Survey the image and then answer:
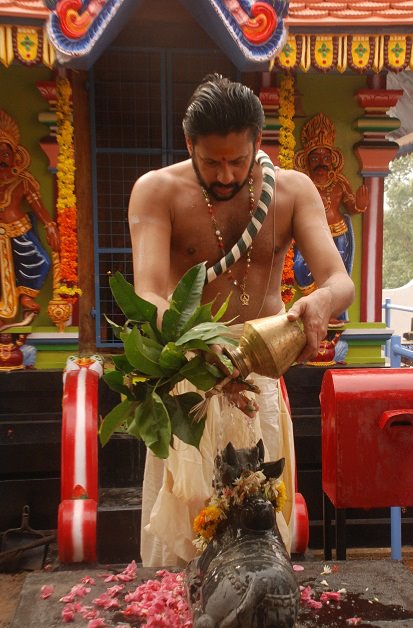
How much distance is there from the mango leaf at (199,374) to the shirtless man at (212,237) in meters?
0.40

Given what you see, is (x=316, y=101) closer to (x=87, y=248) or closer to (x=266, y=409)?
(x=87, y=248)

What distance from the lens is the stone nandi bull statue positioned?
5.05 ft

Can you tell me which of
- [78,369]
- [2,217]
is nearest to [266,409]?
[78,369]

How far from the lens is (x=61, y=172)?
456cm

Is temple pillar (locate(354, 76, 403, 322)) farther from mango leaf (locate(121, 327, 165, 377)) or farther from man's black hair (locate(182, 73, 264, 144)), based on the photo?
mango leaf (locate(121, 327, 165, 377))

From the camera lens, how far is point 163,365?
63.0 inches

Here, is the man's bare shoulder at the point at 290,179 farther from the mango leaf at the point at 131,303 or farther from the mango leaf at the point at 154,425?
the mango leaf at the point at 154,425

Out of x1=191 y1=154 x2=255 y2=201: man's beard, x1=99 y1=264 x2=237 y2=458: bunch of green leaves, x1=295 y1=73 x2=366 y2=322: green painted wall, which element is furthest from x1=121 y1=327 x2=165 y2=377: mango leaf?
x1=295 y1=73 x2=366 y2=322: green painted wall

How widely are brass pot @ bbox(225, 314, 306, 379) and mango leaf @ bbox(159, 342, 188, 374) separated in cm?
12

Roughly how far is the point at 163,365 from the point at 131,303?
190 millimetres

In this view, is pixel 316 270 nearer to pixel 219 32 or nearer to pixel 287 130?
pixel 219 32

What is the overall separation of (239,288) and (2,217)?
285 cm

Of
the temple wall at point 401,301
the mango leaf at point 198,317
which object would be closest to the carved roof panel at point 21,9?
the mango leaf at point 198,317

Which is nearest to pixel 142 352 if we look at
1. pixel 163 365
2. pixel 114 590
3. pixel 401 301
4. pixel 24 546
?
pixel 163 365
